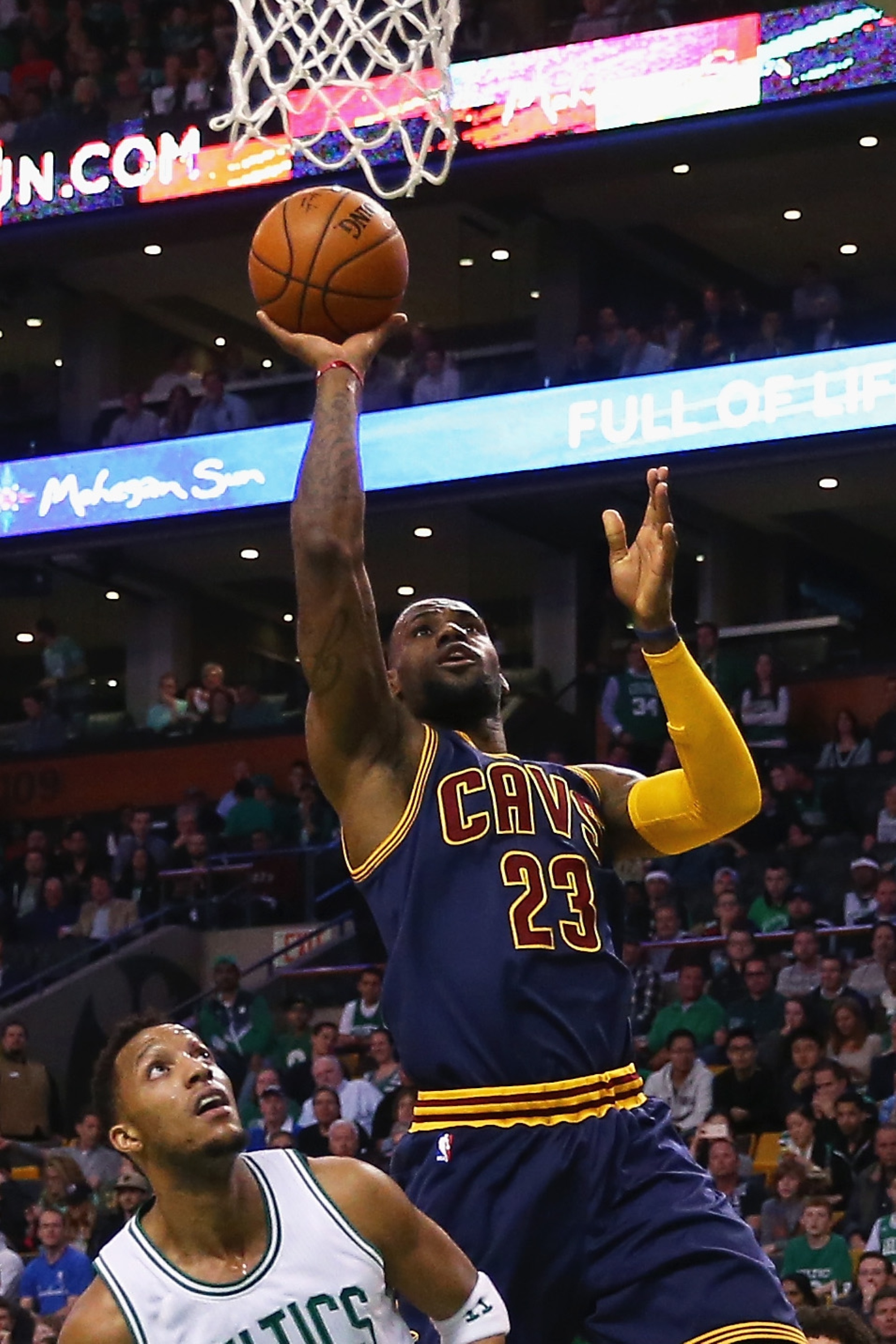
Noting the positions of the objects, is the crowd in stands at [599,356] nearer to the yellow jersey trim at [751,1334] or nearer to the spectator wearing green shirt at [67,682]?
the spectator wearing green shirt at [67,682]

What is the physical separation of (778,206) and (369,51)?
14.3m

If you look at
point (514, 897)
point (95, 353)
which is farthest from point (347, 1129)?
point (95, 353)

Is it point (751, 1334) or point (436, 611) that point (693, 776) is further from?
point (751, 1334)

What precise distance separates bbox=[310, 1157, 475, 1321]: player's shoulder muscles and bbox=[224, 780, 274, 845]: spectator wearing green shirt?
14677 mm

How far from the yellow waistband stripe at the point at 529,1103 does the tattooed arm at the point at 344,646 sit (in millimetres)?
542

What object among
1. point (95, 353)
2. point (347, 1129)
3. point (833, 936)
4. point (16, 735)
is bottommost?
point (347, 1129)

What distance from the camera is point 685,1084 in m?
11.8

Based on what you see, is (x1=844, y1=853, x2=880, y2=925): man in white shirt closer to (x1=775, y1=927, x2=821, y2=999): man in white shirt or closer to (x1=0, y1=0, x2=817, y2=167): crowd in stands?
(x1=775, y1=927, x2=821, y2=999): man in white shirt

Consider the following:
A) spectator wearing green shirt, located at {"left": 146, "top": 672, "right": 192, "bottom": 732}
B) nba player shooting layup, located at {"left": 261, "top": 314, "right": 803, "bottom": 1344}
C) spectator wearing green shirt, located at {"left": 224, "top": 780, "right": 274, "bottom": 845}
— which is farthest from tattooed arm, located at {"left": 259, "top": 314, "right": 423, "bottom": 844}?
spectator wearing green shirt, located at {"left": 146, "top": 672, "right": 192, "bottom": 732}

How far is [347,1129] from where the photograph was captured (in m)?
11.6

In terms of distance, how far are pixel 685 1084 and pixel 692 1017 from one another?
Answer: 961 mm

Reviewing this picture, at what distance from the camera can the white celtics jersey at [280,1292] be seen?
3.82 metres

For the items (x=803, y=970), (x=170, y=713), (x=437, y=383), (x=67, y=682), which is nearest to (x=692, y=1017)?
(x=803, y=970)

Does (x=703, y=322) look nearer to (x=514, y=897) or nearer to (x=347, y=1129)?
(x=347, y=1129)
